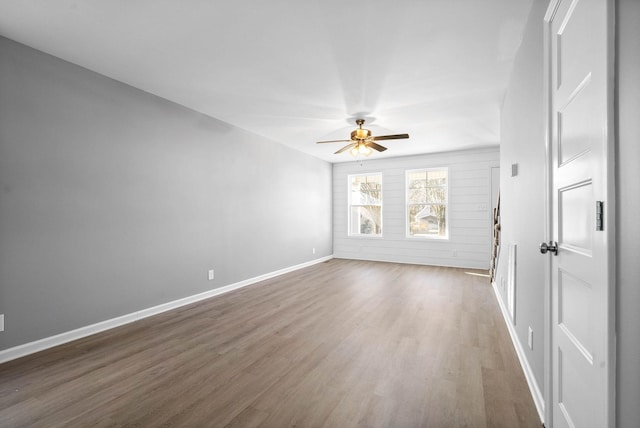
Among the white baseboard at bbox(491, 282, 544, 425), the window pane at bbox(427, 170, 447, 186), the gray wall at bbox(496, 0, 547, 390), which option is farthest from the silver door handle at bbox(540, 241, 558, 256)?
the window pane at bbox(427, 170, 447, 186)

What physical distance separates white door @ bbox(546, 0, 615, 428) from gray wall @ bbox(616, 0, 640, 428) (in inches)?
1.1

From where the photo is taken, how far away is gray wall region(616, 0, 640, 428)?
842 millimetres

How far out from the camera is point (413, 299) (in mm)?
4289

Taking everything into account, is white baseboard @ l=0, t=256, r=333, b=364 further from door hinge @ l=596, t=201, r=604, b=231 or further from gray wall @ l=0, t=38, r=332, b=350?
door hinge @ l=596, t=201, r=604, b=231

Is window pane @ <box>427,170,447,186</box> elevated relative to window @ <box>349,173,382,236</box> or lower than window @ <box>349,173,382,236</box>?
elevated

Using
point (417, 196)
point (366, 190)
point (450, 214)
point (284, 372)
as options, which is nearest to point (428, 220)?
point (450, 214)

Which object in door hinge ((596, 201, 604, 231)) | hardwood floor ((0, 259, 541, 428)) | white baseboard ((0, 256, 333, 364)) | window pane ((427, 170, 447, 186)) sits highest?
window pane ((427, 170, 447, 186))

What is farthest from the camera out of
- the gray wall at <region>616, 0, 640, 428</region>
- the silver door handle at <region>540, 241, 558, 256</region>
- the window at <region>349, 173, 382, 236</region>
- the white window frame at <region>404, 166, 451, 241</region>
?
the window at <region>349, 173, 382, 236</region>

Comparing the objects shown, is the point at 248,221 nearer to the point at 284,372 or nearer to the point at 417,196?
the point at 284,372

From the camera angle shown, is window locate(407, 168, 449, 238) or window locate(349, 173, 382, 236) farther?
window locate(349, 173, 382, 236)

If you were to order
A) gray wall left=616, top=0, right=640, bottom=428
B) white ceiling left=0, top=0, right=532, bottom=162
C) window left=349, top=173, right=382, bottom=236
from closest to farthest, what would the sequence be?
gray wall left=616, top=0, right=640, bottom=428
white ceiling left=0, top=0, right=532, bottom=162
window left=349, top=173, right=382, bottom=236

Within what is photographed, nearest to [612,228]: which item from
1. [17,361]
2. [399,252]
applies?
[17,361]

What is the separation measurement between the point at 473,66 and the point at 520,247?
1839 mm

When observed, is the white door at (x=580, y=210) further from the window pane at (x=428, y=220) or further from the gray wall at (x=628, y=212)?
the window pane at (x=428, y=220)
